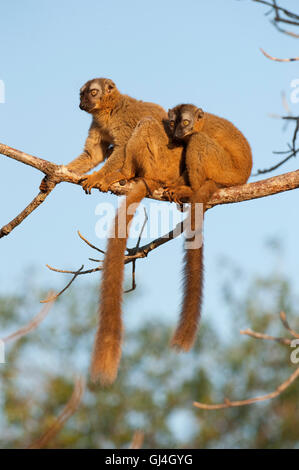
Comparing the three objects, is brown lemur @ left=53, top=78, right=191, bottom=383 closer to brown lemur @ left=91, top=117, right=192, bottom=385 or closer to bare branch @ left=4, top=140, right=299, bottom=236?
brown lemur @ left=91, top=117, right=192, bottom=385

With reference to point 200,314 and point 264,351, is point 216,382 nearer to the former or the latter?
point 264,351

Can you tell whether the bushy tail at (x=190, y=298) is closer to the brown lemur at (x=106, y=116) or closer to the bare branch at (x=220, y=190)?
the bare branch at (x=220, y=190)

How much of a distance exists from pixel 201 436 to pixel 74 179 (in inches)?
694

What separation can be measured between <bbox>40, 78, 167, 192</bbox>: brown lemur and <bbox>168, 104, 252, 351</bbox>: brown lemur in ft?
1.87

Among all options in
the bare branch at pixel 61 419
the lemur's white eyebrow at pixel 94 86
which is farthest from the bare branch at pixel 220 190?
the bare branch at pixel 61 419

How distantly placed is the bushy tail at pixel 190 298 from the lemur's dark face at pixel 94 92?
203cm

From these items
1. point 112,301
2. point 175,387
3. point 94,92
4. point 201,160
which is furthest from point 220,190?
point 175,387

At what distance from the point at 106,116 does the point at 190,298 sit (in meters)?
2.77

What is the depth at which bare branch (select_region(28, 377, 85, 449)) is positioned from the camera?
176 centimetres

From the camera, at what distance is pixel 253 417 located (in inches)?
877

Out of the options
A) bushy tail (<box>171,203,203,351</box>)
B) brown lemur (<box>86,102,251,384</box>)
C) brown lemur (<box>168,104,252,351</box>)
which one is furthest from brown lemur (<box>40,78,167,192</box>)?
bushy tail (<box>171,203,203,351</box>)

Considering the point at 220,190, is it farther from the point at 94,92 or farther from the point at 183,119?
the point at 94,92

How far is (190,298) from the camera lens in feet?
17.5
